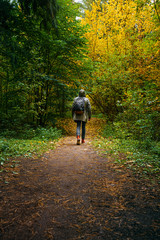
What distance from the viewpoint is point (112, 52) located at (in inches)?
430

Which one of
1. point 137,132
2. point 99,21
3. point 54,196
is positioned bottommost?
point 54,196

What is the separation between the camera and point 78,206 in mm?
2354

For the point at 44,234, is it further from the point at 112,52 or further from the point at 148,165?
the point at 112,52

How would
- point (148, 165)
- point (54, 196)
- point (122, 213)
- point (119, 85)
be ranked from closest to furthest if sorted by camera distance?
point (122, 213)
point (54, 196)
point (148, 165)
point (119, 85)

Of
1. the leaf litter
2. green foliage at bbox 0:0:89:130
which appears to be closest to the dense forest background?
green foliage at bbox 0:0:89:130

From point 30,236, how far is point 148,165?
3085 mm

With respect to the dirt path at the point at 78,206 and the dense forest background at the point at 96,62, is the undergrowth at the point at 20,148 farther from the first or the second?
the dirt path at the point at 78,206

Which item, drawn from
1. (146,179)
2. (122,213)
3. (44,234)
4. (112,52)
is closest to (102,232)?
(122,213)

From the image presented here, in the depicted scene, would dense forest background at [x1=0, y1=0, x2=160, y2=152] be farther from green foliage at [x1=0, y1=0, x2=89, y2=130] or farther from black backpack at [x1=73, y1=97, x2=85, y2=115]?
black backpack at [x1=73, y1=97, x2=85, y2=115]

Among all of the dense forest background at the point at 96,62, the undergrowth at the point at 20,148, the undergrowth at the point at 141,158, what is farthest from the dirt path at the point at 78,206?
the dense forest background at the point at 96,62

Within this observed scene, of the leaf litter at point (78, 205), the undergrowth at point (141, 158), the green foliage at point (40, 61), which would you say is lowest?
the leaf litter at point (78, 205)

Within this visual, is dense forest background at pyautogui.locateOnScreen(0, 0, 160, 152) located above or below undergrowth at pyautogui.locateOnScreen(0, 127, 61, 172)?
above

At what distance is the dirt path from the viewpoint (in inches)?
71.3

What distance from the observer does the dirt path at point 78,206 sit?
181 centimetres
